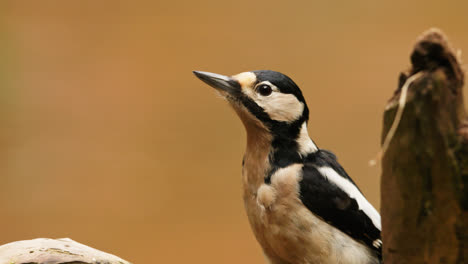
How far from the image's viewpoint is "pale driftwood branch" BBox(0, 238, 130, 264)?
1.08m

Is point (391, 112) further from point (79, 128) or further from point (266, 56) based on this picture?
point (79, 128)

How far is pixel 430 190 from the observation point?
78 cm

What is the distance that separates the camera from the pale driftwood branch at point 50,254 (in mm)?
1076

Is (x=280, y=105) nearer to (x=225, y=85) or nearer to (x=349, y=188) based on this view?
(x=225, y=85)

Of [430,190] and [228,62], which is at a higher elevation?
[228,62]

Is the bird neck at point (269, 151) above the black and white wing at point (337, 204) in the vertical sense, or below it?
above

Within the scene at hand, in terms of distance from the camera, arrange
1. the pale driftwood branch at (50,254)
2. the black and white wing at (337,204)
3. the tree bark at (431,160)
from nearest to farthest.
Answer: the tree bark at (431,160) → the pale driftwood branch at (50,254) → the black and white wing at (337,204)

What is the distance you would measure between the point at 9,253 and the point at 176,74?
1714mm

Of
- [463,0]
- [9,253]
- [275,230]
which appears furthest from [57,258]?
[463,0]

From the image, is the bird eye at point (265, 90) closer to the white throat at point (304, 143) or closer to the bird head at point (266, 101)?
the bird head at point (266, 101)

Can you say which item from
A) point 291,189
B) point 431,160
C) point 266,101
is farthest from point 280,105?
point 431,160

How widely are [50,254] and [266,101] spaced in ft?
1.70

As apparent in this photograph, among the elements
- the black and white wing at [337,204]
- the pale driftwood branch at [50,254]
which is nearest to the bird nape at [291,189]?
the black and white wing at [337,204]

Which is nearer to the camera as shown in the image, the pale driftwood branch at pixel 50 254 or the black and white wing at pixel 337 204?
the pale driftwood branch at pixel 50 254
